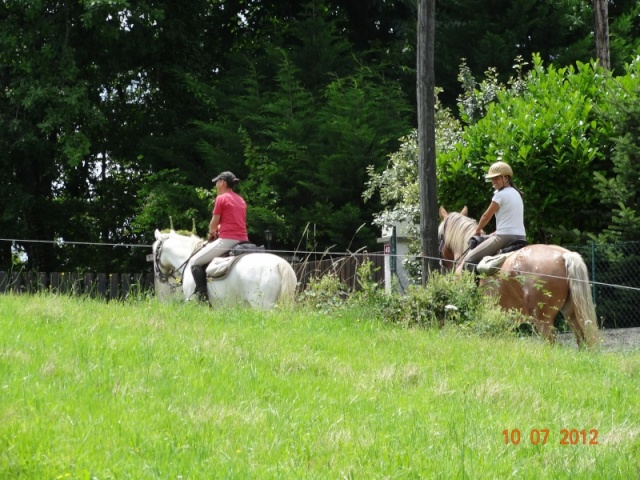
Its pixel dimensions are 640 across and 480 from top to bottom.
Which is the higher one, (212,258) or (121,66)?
(121,66)

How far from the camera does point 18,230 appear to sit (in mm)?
29344

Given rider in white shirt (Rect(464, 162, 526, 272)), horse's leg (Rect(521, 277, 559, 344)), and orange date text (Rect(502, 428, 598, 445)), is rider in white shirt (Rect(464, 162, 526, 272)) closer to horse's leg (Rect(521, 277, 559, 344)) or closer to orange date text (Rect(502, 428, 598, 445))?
horse's leg (Rect(521, 277, 559, 344))

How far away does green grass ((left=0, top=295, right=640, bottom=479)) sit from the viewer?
5.77m

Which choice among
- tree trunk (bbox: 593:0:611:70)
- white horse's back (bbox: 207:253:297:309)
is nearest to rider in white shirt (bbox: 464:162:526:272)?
white horse's back (bbox: 207:253:297:309)

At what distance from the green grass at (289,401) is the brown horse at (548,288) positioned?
5.35 feet

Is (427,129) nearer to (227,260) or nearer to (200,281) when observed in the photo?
(227,260)

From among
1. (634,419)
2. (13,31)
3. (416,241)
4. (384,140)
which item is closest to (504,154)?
(416,241)

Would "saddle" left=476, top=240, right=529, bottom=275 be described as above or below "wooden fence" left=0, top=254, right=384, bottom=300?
above

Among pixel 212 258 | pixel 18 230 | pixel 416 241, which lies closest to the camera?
pixel 212 258

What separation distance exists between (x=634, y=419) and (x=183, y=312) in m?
5.73

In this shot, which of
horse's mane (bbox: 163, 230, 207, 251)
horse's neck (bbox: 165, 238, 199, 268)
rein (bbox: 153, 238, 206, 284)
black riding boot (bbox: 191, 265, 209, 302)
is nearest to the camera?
black riding boot (bbox: 191, 265, 209, 302)

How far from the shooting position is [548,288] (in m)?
12.9

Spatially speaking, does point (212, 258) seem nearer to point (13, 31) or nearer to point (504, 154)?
point (504, 154)

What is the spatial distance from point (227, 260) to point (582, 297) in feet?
16.8
